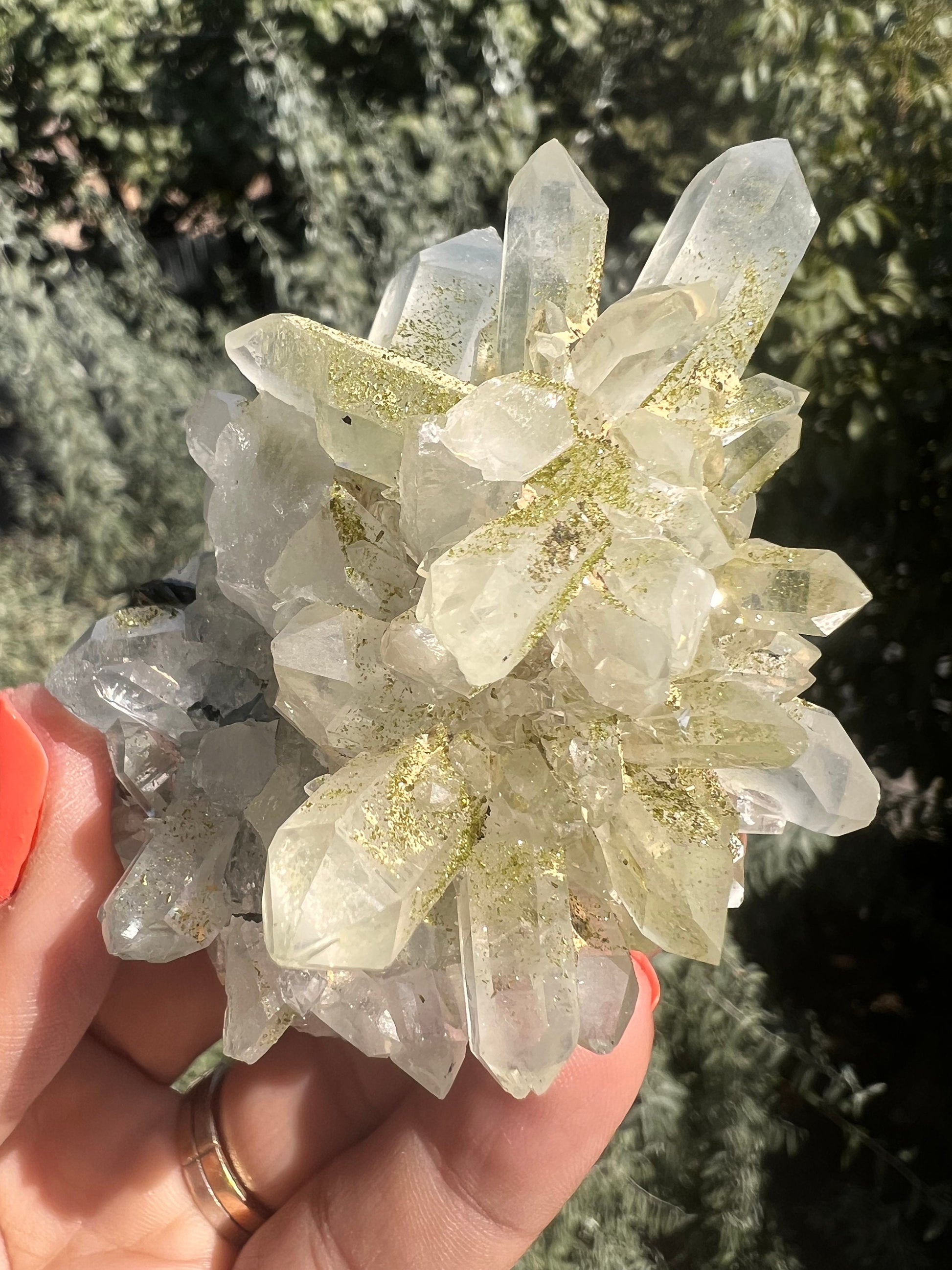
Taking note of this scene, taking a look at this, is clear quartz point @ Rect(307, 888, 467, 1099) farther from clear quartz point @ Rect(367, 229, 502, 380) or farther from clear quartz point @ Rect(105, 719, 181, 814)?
clear quartz point @ Rect(367, 229, 502, 380)

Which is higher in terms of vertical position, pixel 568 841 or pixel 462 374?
pixel 462 374

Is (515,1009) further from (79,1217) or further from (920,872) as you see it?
(920,872)

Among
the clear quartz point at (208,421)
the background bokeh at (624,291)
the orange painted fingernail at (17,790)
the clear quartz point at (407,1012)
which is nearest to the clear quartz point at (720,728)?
the clear quartz point at (407,1012)

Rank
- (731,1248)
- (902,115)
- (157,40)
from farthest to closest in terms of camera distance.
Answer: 1. (157,40)
2. (731,1248)
3. (902,115)

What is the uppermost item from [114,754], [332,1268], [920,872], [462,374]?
[462,374]

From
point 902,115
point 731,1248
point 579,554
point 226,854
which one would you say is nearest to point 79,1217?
point 226,854

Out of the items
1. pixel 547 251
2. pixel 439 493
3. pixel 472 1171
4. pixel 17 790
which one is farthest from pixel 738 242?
pixel 472 1171

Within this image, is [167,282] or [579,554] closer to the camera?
[579,554]
